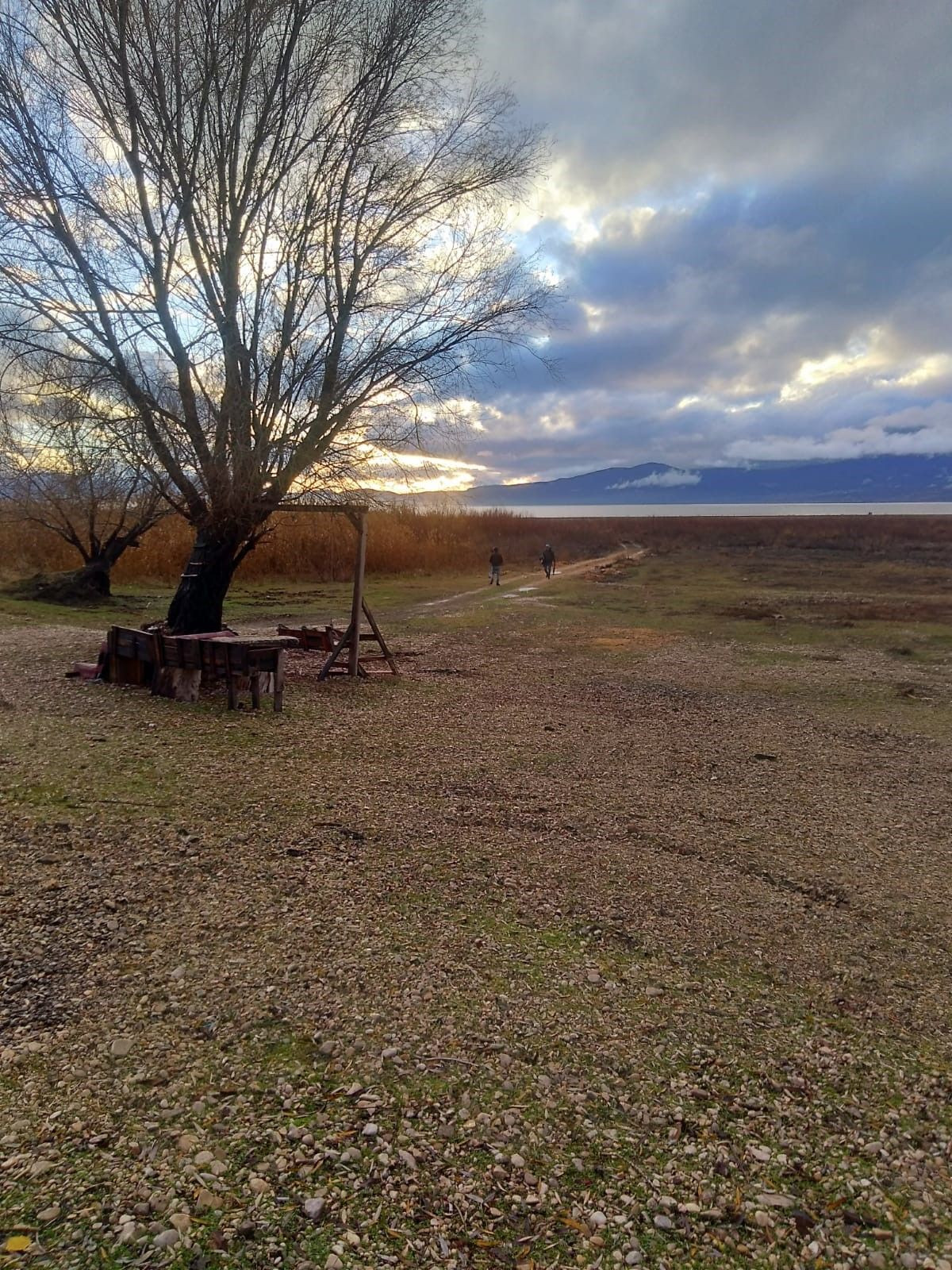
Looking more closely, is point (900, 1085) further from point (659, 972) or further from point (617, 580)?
point (617, 580)

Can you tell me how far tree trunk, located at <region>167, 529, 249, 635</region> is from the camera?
12773 millimetres

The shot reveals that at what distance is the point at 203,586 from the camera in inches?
505

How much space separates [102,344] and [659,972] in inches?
448

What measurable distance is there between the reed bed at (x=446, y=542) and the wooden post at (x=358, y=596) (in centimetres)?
91

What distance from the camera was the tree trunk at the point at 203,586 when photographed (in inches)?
503

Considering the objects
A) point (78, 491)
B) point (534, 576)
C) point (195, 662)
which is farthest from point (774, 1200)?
point (534, 576)

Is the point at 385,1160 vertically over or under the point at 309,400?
under

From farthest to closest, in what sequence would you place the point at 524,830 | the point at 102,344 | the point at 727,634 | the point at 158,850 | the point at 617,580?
the point at 617,580, the point at 727,634, the point at 102,344, the point at 524,830, the point at 158,850

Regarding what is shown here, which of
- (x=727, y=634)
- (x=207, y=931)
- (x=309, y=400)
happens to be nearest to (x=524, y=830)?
(x=207, y=931)

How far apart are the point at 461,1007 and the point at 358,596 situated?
8.55 meters

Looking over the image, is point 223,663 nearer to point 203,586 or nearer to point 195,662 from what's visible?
point 195,662

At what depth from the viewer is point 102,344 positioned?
11.4 m

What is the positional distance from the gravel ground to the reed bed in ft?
23.9

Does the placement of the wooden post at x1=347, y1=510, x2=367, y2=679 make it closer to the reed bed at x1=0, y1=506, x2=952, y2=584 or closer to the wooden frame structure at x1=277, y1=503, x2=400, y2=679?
the wooden frame structure at x1=277, y1=503, x2=400, y2=679
